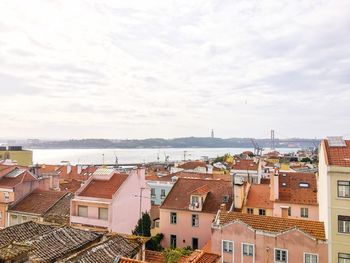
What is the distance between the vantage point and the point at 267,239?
2647 cm

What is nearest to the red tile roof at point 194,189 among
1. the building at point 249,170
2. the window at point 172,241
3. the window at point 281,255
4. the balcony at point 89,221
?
the window at point 172,241

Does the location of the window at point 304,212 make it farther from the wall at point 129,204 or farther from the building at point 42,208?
the building at point 42,208

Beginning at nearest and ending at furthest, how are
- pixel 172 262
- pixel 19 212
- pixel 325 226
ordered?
pixel 172 262
pixel 325 226
pixel 19 212

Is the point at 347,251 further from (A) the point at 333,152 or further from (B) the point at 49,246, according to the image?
(B) the point at 49,246

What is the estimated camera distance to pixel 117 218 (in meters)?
33.8

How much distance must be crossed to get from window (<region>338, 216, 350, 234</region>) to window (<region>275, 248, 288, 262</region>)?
13.8ft

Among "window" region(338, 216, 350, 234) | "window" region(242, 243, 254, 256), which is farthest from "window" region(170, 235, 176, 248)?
"window" region(338, 216, 350, 234)

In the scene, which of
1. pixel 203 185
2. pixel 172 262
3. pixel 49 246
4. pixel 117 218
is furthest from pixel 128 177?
pixel 49 246

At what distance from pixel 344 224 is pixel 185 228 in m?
16.7

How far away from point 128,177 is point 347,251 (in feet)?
67.8

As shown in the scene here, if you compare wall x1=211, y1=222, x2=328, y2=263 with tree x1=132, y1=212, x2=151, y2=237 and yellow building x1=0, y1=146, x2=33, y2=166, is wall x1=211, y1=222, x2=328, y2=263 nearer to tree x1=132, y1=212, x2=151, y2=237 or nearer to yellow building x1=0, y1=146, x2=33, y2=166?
tree x1=132, y1=212, x2=151, y2=237

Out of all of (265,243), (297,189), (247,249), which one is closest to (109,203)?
(247,249)

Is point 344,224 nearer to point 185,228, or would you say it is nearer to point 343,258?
point 343,258

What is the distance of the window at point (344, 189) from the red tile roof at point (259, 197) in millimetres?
15353
